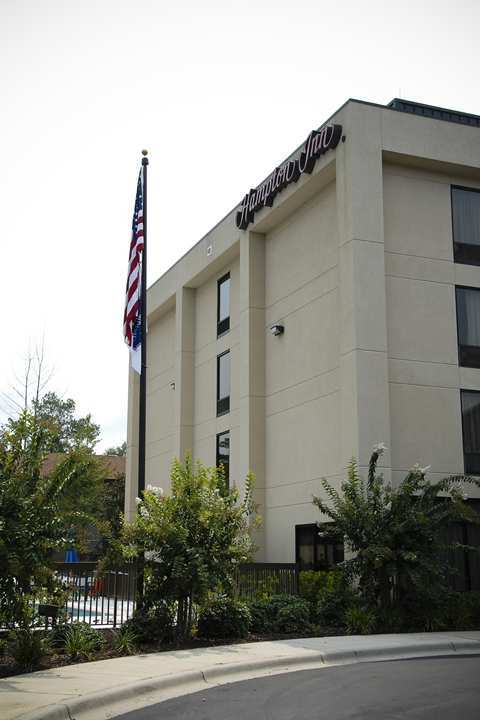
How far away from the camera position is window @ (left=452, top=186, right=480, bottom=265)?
2347 centimetres

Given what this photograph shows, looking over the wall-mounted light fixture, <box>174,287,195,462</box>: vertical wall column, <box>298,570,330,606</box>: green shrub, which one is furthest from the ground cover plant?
<box>174,287,195,462</box>: vertical wall column

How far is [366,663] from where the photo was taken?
1291 centimetres

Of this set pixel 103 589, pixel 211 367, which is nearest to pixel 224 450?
pixel 211 367

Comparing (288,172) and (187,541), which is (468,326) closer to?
(288,172)

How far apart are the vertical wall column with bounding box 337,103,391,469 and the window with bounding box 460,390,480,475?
103 inches

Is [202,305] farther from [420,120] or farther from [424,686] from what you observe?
[424,686]

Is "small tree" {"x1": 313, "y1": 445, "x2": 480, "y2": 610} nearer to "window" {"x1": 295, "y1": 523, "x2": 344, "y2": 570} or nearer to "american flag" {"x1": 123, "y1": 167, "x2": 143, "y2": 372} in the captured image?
"window" {"x1": 295, "y1": 523, "x2": 344, "y2": 570}

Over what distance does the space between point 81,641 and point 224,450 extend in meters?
16.9

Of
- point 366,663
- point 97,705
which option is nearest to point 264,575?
point 366,663

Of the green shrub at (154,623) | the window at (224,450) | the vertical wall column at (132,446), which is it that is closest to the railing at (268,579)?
the green shrub at (154,623)

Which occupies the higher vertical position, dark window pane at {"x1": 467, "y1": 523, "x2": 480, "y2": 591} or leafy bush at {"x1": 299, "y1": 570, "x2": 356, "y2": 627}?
dark window pane at {"x1": 467, "y1": 523, "x2": 480, "y2": 591}

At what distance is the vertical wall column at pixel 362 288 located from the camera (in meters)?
20.8

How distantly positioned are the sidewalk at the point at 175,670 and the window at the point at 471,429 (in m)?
6.35

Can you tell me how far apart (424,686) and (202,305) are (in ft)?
79.6
